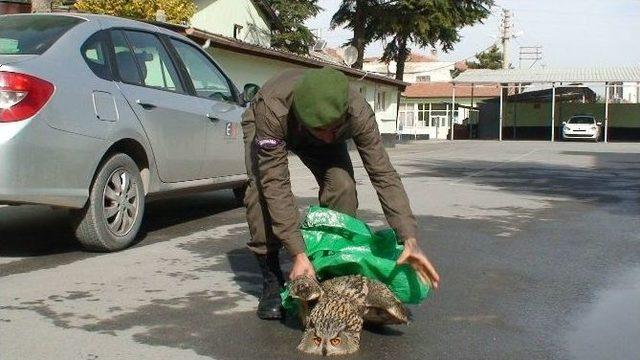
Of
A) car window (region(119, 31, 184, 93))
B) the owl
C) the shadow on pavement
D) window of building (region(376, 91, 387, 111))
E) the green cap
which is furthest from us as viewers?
window of building (region(376, 91, 387, 111))

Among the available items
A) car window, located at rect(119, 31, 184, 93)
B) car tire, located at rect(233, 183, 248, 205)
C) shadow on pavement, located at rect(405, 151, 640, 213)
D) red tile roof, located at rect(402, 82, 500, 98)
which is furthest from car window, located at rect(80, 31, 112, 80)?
red tile roof, located at rect(402, 82, 500, 98)

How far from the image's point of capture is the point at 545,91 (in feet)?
161

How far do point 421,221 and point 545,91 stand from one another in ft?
144

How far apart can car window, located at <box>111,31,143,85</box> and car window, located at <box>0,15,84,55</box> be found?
0.32m

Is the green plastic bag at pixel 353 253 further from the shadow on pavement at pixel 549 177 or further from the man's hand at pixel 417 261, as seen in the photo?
the shadow on pavement at pixel 549 177

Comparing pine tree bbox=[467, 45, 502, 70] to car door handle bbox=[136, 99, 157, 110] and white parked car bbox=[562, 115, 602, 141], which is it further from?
car door handle bbox=[136, 99, 157, 110]

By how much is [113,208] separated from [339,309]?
2833mm

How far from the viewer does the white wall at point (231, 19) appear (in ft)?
90.4

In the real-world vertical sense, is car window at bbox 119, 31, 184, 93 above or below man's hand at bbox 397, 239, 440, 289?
above

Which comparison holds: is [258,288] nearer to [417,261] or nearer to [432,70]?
[417,261]

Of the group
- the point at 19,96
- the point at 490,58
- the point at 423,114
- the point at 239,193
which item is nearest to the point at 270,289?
the point at 19,96

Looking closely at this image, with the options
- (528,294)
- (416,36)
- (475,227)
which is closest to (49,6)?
(475,227)

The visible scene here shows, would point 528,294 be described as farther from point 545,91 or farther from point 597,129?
point 545,91

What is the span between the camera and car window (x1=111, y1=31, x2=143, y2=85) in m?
6.01
